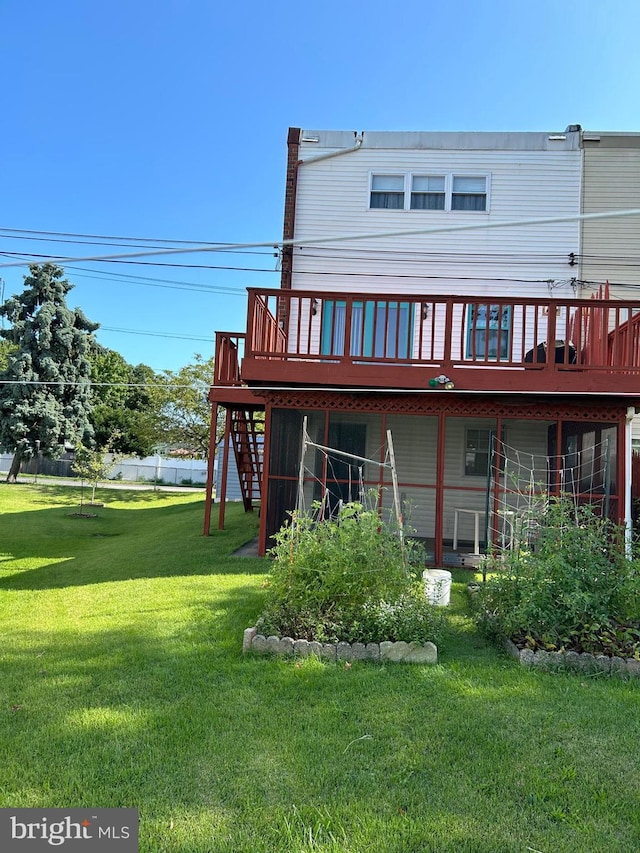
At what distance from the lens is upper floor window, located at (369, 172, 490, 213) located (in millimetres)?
11484

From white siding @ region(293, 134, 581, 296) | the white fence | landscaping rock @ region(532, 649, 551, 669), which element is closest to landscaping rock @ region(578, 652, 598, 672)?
landscaping rock @ region(532, 649, 551, 669)

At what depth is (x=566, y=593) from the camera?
4.43 metres

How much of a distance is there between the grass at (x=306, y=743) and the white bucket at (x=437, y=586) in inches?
13.2

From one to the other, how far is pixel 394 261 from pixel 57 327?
18.3 metres

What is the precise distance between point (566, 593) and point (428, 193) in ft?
31.2

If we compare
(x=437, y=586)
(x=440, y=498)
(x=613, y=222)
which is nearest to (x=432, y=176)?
(x=613, y=222)

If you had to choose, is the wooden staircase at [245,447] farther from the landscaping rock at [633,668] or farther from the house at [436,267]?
the landscaping rock at [633,668]

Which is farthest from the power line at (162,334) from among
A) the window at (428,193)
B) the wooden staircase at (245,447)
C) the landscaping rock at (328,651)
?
the landscaping rock at (328,651)

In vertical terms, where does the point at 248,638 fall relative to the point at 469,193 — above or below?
below

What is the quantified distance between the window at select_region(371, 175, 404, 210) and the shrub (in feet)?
28.6

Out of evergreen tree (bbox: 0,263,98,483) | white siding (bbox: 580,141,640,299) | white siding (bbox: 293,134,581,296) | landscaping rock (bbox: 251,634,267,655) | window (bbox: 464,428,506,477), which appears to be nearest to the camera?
landscaping rock (bbox: 251,634,267,655)

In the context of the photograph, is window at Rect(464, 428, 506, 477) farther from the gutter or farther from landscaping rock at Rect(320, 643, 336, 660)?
landscaping rock at Rect(320, 643, 336, 660)

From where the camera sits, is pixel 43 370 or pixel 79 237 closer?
pixel 79 237

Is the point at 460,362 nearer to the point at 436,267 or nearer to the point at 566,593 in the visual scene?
the point at 566,593
